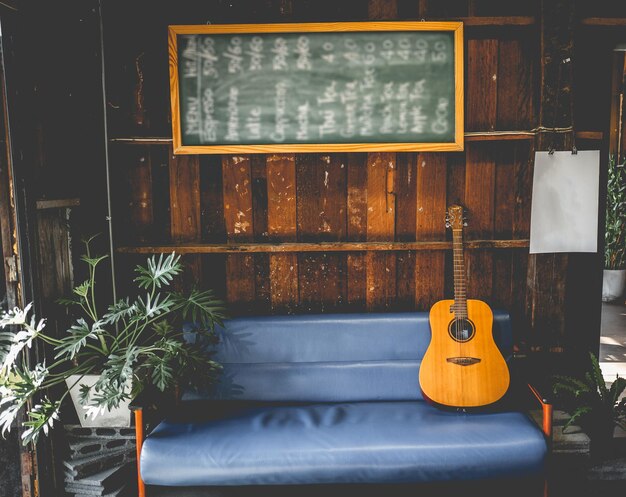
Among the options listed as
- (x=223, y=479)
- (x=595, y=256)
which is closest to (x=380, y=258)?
(x=595, y=256)

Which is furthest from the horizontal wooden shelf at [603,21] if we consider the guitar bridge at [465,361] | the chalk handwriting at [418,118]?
the guitar bridge at [465,361]

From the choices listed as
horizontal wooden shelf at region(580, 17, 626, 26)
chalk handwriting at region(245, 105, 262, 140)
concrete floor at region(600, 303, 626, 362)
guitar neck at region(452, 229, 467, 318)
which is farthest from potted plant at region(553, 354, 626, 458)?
chalk handwriting at region(245, 105, 262, 140)

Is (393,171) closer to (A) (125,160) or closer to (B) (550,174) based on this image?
(B) (550,174)

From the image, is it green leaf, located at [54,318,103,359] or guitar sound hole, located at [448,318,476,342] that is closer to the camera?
green leaf, located at [54,318,103,359]

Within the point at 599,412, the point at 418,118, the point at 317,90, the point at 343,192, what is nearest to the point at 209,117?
the point at 317,90

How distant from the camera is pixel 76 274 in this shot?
3.02 metres

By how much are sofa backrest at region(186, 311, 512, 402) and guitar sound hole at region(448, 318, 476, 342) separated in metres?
0.15

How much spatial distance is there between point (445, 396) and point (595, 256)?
132 centimetres

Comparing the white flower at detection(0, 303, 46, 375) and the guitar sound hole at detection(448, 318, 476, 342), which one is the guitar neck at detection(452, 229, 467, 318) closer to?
the guitar sound hole at detection(448, 318, 476, 342)

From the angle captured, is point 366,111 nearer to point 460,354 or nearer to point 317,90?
point 317,90

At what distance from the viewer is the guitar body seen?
264cm

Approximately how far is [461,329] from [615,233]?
4.46 meters

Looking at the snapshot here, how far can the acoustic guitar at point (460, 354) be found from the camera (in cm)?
265

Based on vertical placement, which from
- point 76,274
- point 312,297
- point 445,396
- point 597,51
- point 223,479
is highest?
point 597,51
